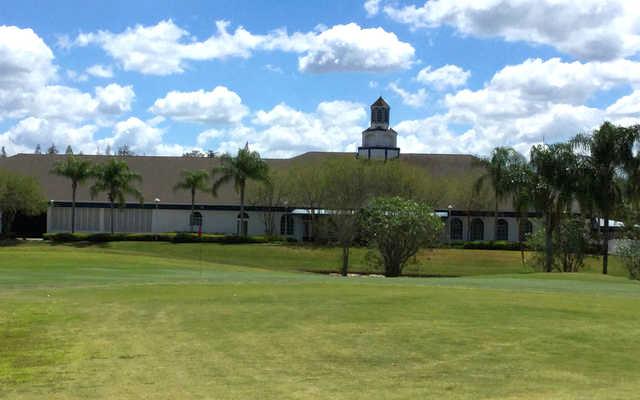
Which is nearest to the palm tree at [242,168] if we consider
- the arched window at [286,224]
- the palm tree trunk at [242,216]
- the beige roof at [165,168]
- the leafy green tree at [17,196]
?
the palm tree trunk at [242,216]

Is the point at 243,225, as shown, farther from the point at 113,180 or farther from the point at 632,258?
the point at 632,258

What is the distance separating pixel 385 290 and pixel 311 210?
49333 millimetres

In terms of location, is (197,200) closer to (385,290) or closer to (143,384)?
(385,290)

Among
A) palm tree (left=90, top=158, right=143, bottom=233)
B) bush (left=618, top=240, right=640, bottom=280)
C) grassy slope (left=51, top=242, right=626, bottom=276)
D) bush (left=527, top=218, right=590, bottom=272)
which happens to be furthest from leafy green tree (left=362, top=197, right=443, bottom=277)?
palm tree (left=90, top=158, right=143, bottom=233)

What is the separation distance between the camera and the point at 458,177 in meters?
80.2

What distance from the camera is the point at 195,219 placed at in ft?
251

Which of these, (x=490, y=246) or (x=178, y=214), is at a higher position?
(x=178, y=214)

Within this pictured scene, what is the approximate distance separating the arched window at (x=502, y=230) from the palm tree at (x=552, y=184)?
28.0m

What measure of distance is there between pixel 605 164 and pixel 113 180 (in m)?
40.7

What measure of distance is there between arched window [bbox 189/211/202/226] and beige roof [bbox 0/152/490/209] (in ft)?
3.97

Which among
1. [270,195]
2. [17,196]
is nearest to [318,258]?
[270,195]

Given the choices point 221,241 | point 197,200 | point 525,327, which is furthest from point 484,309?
point 197,200

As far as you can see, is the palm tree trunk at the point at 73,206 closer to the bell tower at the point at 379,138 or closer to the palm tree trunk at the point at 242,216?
the palm tree trunk at the point at 242,216

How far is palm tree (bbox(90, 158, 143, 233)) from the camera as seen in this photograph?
70.2m
